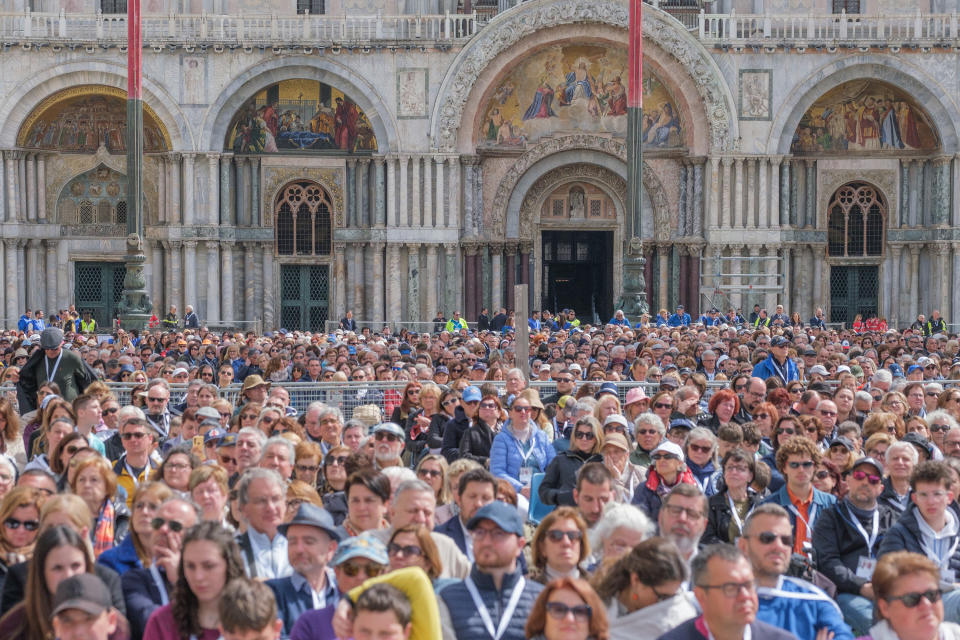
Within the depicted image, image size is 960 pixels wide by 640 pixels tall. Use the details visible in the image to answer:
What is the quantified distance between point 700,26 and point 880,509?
95.4 ft

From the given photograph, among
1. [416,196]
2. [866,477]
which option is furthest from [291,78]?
[866,477]

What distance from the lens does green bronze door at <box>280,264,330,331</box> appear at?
40.3m

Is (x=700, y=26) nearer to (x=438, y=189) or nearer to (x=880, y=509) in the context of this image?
(x=438, y=189)

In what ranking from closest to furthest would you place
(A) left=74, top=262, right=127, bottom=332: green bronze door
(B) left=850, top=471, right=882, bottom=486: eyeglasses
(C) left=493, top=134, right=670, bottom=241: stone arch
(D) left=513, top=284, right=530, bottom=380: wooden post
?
(B) left=850, top=471, right=882, bottom=486: eyeglasses, (D) left=513, top=284, right=530, bottom=380: wooden post, (C) left=493, top=134, right=670, bottom=241: stone arch, (A) left=74, top=262, right=127, bottom=332: green bronze door

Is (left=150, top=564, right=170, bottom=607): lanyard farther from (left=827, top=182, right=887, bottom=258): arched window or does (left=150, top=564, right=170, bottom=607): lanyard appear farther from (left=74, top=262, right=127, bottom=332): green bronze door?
A: (left=827, top=182, right=887, bottom=258): arched window

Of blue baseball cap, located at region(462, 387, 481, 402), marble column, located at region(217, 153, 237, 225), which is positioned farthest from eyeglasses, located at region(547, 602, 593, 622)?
marble column, located at region(217, 153, 237, 225)

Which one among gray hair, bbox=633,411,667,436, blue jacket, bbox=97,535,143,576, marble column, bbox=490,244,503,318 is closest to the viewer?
blue jacket, bbox=97,535,143,576

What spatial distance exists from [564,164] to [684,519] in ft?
103

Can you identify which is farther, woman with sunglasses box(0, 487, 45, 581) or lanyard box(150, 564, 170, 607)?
woman with sunglasses box(0, 487, 45, 581)

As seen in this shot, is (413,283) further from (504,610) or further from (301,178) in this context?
(504,610)

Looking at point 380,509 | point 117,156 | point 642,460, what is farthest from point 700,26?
point 380,509

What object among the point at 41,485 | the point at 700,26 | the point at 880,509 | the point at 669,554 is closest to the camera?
the point at 669,554

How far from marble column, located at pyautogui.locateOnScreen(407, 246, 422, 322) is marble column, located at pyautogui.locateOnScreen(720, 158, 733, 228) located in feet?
28.8

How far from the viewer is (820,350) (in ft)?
74.3
